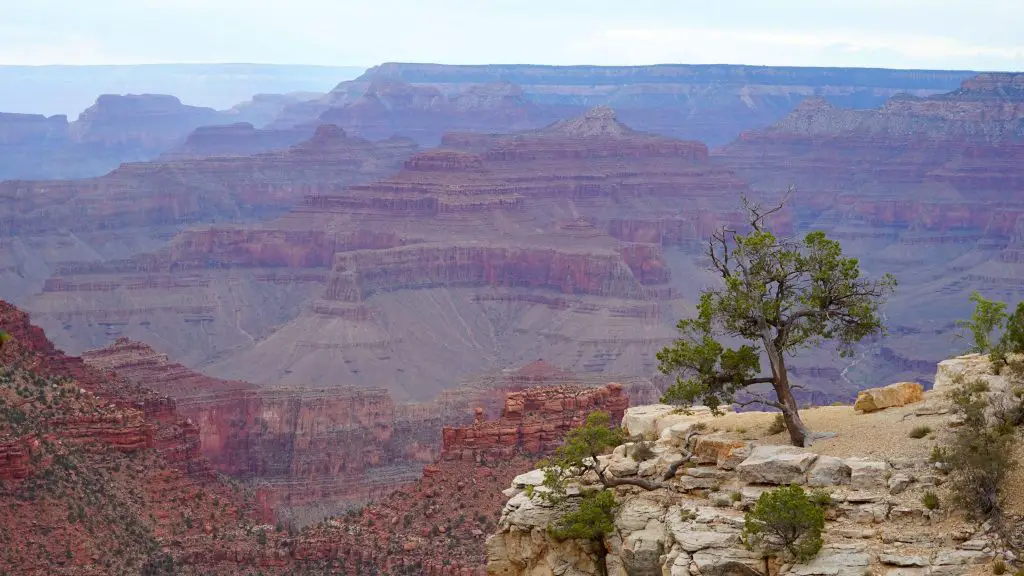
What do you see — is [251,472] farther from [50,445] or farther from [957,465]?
[957,465]

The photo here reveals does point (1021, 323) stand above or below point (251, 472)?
above

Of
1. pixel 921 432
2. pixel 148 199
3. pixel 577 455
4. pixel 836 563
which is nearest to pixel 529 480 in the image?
pixel 577 455

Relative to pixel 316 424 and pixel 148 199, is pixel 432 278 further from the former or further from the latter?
pixel 148 199

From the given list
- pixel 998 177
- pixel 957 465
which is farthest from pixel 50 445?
pixel 998 177

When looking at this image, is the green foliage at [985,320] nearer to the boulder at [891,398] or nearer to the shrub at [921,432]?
the boulder at [891,398]

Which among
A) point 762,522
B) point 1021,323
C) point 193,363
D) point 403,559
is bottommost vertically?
point 193,363

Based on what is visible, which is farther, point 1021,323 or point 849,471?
point 1021,323

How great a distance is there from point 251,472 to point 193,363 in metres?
43.1

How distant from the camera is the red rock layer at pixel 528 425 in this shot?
187ft

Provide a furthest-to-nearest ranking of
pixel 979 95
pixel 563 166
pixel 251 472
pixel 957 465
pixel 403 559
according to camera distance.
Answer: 1. pixel 979 95
2. pixel 563 166
3. pixel 251 472
4. pixel 403 559
5. pixel 957 465

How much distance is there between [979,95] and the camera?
602ft

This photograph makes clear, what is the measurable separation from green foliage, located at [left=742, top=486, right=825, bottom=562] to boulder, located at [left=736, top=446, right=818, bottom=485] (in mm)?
1573

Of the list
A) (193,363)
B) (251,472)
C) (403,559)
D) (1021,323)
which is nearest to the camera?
(1021,323)

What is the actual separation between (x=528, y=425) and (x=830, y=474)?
29.3 metres
